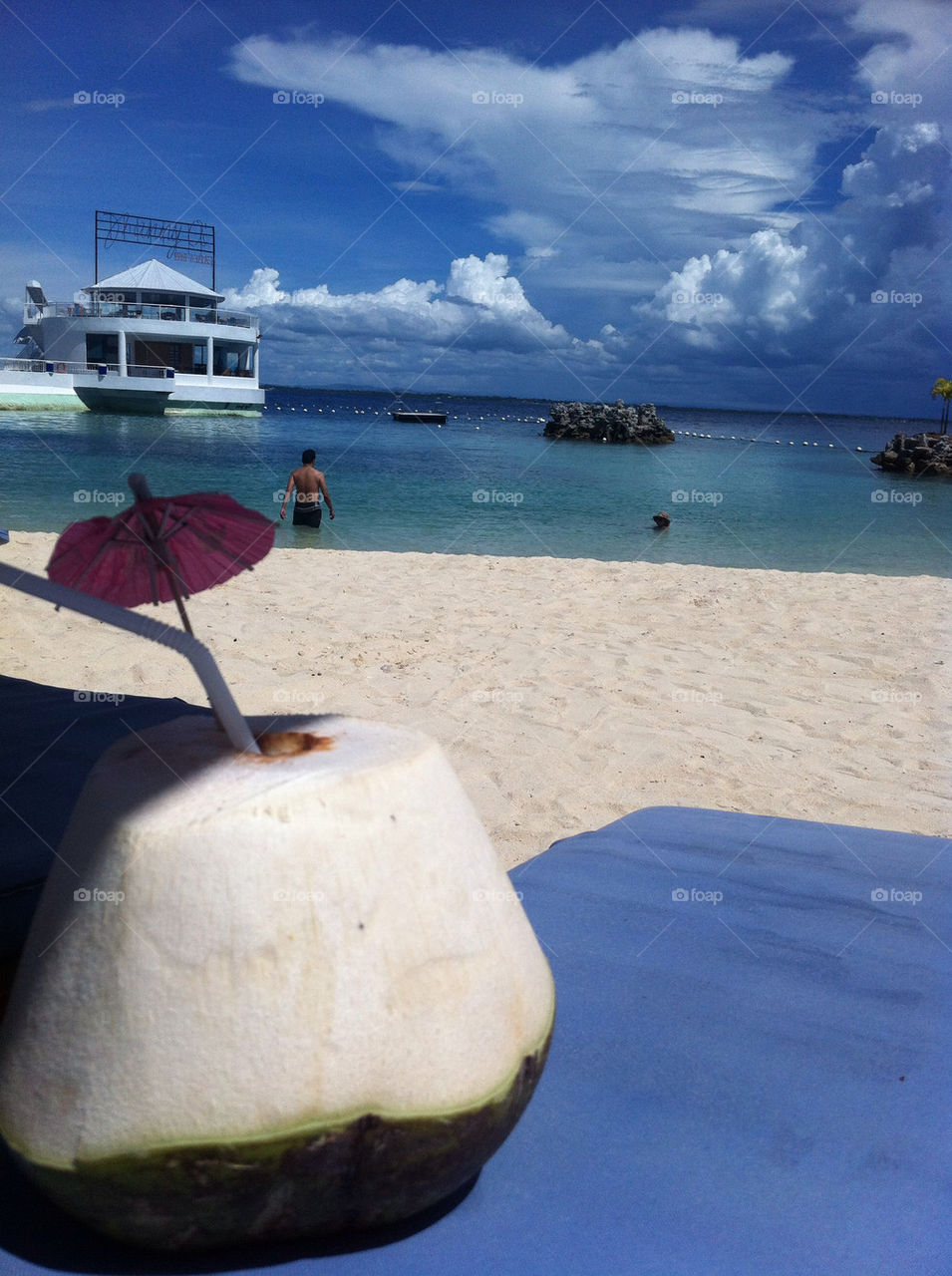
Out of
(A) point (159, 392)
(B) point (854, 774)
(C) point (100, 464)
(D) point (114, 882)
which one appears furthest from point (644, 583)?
(A) point (159, 392)

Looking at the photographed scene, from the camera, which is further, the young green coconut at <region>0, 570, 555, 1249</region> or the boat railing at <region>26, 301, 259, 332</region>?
the boat railing at <region>26, 301, 259, 332</region>

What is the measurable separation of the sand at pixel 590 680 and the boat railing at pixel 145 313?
35.0 m

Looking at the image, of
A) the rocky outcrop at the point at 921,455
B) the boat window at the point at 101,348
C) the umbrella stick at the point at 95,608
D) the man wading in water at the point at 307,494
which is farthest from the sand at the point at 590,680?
the boat window at the point at 101,348

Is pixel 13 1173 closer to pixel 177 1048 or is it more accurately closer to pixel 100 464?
pixel 177 1048

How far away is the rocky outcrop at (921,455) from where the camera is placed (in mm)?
37906

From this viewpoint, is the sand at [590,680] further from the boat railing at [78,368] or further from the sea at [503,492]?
the boat railing at [78,368]

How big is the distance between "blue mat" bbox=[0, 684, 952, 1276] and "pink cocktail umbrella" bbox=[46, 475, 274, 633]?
0.65 m

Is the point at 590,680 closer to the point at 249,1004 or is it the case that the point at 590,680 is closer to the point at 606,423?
the point at 249,1004

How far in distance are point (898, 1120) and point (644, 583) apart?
308 inches

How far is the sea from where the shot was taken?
1496cm

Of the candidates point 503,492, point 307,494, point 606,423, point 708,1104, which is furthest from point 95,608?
point 606,423

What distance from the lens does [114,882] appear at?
0.82m

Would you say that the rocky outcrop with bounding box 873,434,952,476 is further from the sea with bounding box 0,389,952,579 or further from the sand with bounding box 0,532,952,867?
the sand with bounding box 0,532,952,867

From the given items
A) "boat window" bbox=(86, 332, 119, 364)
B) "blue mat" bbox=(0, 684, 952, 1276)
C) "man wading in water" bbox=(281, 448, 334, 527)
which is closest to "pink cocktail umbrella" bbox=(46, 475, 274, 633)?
"blue mat" bbox=(0, 684, 952, 1276)
